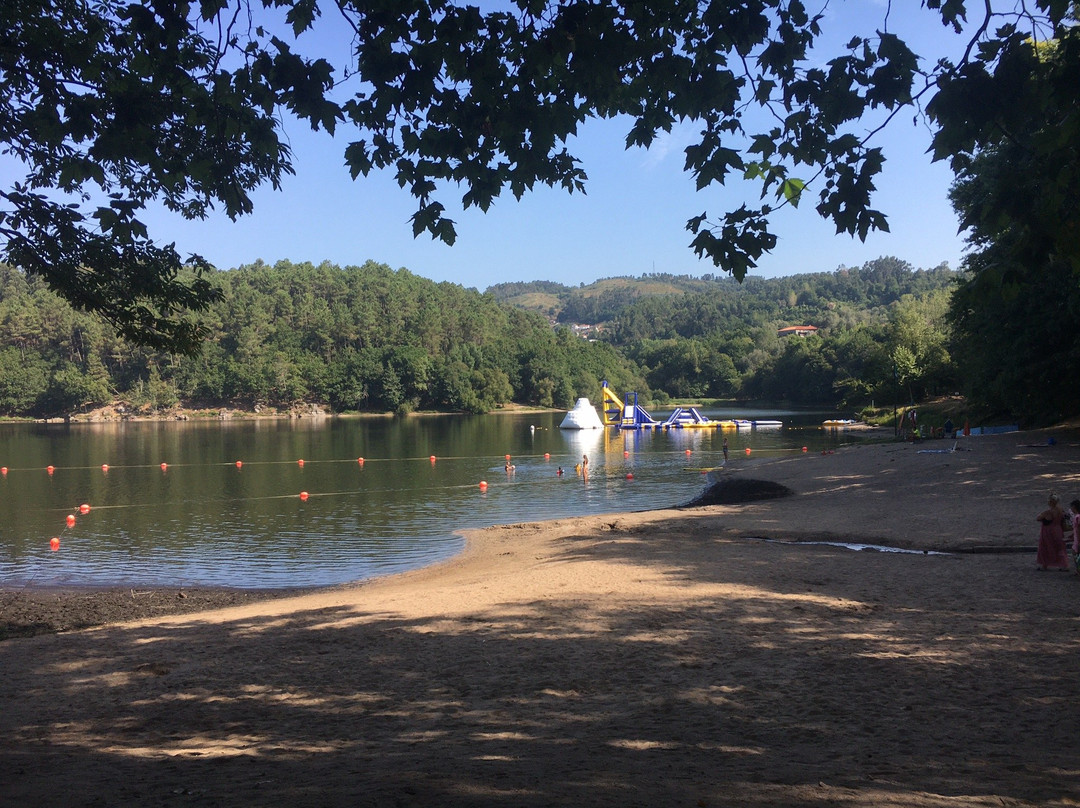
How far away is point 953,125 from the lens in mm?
5387

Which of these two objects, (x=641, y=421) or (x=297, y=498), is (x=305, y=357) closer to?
(x=641, y=421)

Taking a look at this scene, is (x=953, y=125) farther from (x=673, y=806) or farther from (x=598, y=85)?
(x=673, y=806)

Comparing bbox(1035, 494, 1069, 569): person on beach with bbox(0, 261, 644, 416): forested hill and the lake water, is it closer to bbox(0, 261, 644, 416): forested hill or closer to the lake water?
the lake water

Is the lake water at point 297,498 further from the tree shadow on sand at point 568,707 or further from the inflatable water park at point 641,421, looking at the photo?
the tree shadow on sand at point 568,707

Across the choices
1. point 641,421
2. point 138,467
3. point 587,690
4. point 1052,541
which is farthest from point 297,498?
point 641,421

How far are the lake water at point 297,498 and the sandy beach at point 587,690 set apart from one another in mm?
6248

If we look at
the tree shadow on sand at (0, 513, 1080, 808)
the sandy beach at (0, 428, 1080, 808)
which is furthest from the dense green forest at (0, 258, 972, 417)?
the tree shadow on sand at (0, 513, 1080, 808)

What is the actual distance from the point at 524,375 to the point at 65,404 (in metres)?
68.0

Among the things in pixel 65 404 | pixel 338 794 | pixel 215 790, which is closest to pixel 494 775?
pixel 338 794

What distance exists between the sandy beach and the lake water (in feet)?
20.5

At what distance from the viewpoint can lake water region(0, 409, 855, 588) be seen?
20406mm

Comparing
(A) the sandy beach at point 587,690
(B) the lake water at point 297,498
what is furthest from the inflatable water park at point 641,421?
(A) the sandy beach at point 587,690

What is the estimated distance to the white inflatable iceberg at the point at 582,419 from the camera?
76.9m

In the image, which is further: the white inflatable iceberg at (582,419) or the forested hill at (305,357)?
the forested hill at (305,357)
